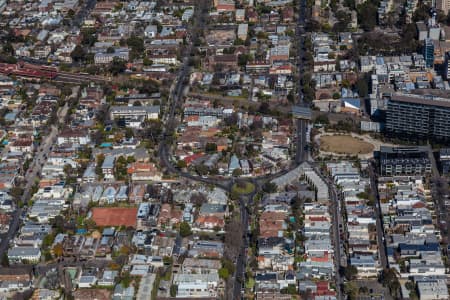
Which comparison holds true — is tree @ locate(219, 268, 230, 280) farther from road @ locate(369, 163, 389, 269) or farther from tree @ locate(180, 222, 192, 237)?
road @ locate(369, 163, 389, 269)

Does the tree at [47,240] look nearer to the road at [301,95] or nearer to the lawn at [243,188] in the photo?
the lawn at [243,188]

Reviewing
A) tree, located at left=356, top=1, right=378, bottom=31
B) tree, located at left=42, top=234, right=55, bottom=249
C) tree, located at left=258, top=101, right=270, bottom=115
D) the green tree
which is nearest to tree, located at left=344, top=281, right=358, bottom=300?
the green tree

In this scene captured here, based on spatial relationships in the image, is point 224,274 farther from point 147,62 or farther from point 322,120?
point 147,62

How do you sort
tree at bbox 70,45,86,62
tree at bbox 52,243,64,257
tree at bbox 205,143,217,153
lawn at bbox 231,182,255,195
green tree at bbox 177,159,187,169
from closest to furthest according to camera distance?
tree at bbox 52,243,64,257 < lawn at bbox 231,182,255,195 < green tree at bbox 177,159,187,169 < tree at bbox 205,143,217,153 < tree at bbox 70,45,86,62

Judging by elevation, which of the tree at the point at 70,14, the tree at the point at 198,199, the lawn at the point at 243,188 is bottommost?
the tree at the point at 70,14

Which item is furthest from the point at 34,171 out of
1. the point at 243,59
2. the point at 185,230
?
the point at 243,59

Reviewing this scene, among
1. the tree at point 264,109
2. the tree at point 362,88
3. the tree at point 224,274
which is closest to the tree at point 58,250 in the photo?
the tree at point 224,274

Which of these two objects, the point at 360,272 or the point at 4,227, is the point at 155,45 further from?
the point at 360,272

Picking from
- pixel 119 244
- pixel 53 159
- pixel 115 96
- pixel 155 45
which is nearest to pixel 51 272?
pixel 119 244

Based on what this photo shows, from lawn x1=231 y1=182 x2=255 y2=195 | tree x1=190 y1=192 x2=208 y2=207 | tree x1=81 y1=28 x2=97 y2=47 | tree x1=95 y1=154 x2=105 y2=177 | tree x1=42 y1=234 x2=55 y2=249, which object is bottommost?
tree x1=81 y1=28 x2=97 y2=47
